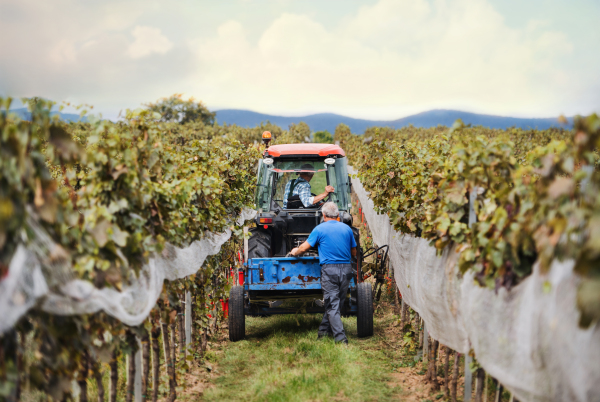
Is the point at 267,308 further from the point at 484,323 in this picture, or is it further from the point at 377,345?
the point at 484,323

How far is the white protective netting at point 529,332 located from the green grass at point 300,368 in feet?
4.21

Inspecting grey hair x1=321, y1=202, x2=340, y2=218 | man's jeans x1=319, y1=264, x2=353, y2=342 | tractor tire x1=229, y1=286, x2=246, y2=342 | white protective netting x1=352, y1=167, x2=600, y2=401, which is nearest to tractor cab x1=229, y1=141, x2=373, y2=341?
tractor tire x1=229, y1=286, x2=246, y2=342

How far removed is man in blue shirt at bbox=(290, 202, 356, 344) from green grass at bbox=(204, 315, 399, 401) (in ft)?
1.14

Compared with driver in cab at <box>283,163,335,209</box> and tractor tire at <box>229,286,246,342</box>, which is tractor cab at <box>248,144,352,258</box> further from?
tractor tire at <box>229,286,246,342</box>

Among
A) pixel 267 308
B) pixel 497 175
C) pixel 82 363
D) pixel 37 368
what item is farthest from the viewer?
pixel 267 308

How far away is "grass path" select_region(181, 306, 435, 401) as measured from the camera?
14.4ft

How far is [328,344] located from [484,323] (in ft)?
9.67

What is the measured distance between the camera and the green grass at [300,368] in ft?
14.3

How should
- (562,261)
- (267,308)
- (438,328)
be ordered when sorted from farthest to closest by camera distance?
(267,308) < (438,328) < (562,261)

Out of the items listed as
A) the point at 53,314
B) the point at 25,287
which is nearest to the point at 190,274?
the point at 53,314

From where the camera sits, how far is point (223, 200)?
6004 mm

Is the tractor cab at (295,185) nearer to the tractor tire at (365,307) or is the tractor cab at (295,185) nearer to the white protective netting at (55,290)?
the tractor tire at (365,307)

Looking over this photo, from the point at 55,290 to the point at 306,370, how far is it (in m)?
3.05

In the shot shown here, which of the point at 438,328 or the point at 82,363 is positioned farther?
the point at 438,328
